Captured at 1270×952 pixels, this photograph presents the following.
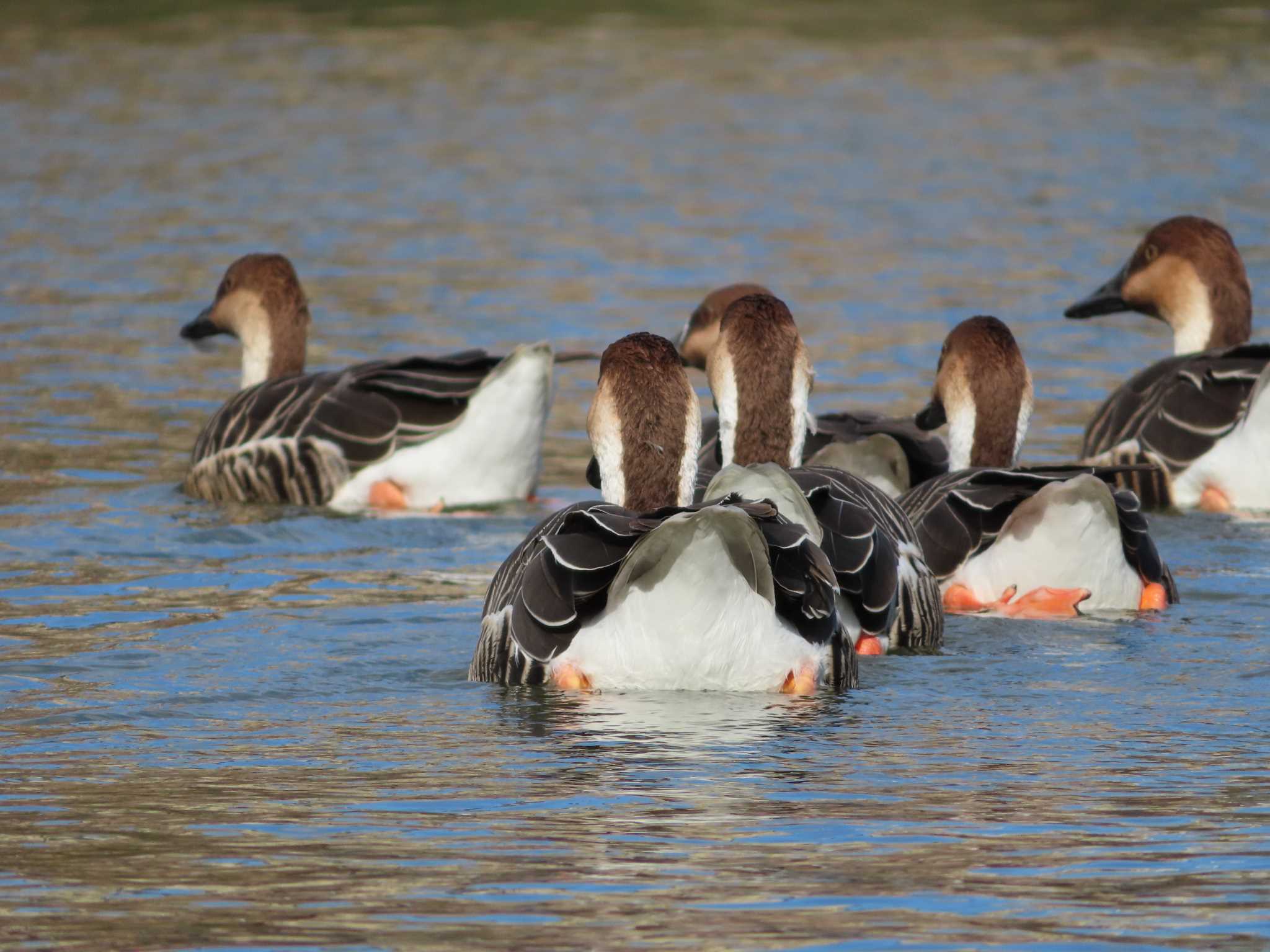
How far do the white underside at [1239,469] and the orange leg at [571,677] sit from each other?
17.7 feet

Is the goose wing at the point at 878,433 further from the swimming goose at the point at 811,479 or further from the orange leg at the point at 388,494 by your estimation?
the orange leg at the point at 388,494

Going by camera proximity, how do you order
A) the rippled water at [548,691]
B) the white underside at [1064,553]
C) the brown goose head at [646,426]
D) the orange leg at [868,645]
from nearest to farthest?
the rippled water at [548,691] < the brown goose head at [646,426] < the orange leg at [868,645] < the white underside at [1064,553]

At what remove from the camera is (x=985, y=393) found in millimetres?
10242

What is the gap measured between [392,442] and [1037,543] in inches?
170

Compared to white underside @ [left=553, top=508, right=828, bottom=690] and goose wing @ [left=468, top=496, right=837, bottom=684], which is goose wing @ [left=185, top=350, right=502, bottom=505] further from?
white underside @ [left=553, top=508, right=828, bottom=690]

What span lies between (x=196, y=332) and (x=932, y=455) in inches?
215

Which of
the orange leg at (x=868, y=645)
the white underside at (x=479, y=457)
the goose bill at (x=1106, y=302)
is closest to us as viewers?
the orange leg at (x=868, y=645)

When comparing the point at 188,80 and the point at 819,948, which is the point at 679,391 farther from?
the point at 188,80

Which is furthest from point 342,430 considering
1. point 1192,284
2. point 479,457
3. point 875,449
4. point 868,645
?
point 1192,284

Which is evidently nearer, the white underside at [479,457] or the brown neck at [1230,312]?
the white underside at [479,457]

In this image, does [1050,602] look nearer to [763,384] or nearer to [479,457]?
[763,384]

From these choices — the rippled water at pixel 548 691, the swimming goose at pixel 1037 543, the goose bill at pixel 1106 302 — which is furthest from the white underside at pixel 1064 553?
the goose bill at pixel 1106 302

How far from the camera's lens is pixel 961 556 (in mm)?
9500

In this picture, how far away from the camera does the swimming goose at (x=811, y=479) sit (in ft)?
26.7
